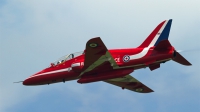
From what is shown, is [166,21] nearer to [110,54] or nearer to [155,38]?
[155,38]

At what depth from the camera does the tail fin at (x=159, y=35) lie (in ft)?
220

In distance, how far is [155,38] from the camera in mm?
67312

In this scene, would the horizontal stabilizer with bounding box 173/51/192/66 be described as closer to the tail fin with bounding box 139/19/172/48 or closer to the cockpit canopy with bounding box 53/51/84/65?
the tail fin with bounding box 139/19/172/48

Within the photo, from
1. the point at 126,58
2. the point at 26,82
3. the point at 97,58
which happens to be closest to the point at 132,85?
the point at 126,58

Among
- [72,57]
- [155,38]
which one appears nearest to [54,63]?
[72,57]

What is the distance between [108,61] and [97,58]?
1400 millimetres

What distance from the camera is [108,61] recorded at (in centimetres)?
6625

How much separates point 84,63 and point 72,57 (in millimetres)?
2917

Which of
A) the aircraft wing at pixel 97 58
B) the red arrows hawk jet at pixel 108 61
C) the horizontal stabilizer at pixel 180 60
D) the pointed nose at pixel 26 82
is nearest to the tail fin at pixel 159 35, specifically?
the red arrows hawk jet at pixel 108 61

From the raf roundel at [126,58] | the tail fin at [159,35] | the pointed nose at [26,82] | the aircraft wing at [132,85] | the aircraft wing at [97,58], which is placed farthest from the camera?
the aircraft wing at [132,85]

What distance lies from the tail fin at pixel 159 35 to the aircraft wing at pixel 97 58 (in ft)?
13.8

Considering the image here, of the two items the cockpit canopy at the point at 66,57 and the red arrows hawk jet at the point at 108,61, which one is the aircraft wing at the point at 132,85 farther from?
the cockpit canopy at the point at 66,57

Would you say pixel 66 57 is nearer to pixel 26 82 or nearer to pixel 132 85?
pixel 26 82

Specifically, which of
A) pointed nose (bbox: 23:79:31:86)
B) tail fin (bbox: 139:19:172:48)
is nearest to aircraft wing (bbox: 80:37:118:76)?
tail fin (bbox: 139:19:172:48)
